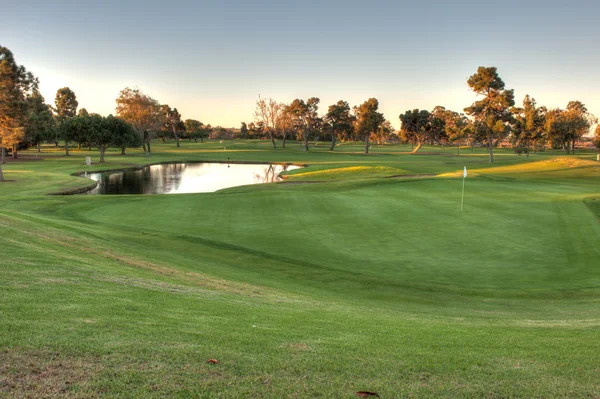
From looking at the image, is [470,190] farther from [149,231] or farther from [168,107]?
[168,107]

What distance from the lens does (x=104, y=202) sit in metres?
28.6

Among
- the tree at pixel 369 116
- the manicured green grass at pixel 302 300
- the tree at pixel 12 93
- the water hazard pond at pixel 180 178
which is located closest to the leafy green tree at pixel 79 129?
the water hazard pond at pixel 180 178

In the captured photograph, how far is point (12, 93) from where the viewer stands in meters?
41.8

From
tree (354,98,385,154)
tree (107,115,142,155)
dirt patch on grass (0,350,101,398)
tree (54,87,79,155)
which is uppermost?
tree (54,87,79,155)

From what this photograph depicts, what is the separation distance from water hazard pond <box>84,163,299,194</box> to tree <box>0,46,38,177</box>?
33.2ft

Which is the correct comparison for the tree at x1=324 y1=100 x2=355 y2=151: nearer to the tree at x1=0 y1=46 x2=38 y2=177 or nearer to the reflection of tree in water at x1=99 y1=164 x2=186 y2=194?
the reflection of tree in water at x1=99 y1=164 x2=186 y2=194

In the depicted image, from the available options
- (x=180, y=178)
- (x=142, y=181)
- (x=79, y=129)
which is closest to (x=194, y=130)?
(x=79, y=129)

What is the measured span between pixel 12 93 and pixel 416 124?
9044 centimetres

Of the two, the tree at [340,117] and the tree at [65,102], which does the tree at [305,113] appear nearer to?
the tree at [340,117]

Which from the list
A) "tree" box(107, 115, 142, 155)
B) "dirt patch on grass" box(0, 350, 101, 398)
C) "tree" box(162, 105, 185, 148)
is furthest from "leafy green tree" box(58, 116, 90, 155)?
"dirt patch on grass" box(0, 350, 101, 398)

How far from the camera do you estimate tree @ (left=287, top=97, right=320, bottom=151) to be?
121875 mm

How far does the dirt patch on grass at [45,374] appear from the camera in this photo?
421 cm

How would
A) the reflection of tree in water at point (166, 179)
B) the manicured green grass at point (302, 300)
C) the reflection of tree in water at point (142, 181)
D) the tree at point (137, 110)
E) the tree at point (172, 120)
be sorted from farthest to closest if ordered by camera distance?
the tree at point (172, 120) → the tree at point (137, 110) → the reflection of tree in water at point (166, 179) → the reflection of tree in water at point (142, 181) → the manicured green grass at point (302, 300)

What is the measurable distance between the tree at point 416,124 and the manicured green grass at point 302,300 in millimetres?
86000
